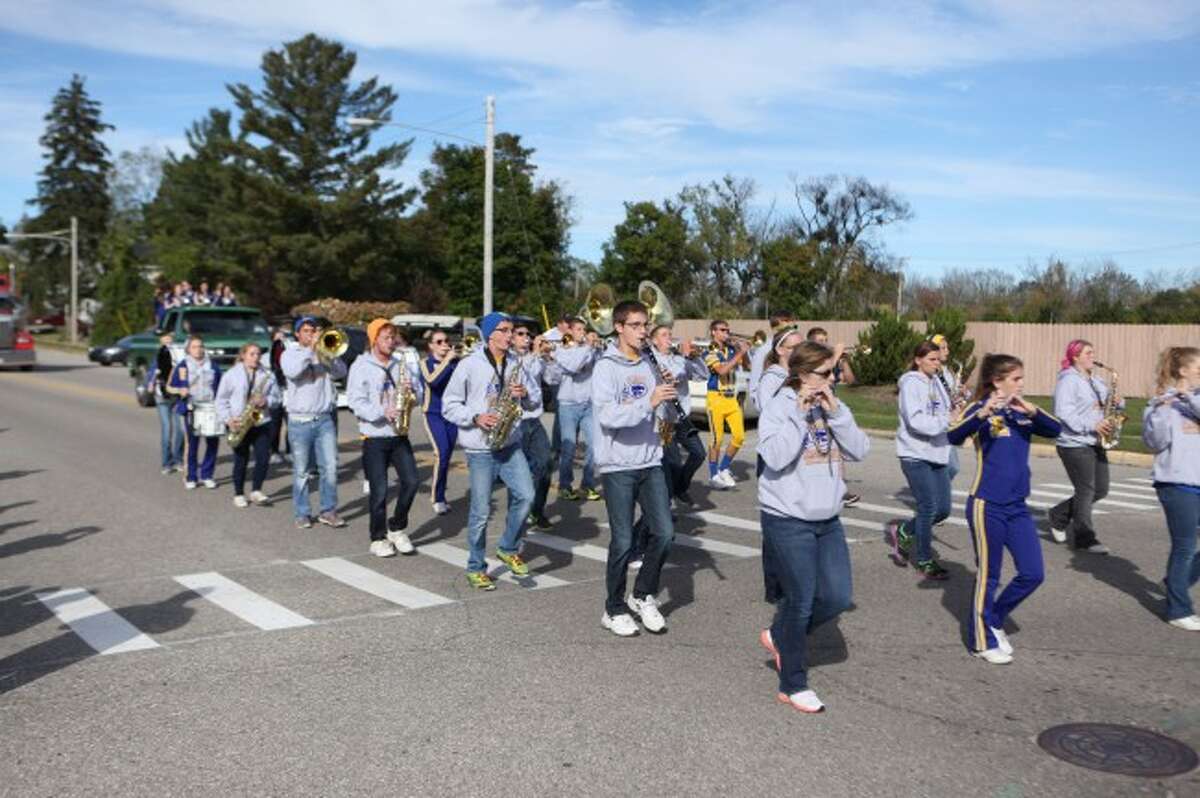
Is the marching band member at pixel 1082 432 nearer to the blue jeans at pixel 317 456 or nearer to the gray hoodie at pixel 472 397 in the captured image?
the gray hoodie at pixel 472 397

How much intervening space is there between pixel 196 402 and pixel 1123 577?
33.3ft

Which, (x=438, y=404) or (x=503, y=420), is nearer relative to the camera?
(x=503, y=420)

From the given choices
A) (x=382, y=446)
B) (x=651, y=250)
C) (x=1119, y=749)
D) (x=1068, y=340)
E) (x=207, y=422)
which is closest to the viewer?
(x=1119, y=749)

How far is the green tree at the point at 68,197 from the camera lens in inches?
3674

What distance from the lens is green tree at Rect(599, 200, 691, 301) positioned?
51969mm

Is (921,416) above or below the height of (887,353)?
below

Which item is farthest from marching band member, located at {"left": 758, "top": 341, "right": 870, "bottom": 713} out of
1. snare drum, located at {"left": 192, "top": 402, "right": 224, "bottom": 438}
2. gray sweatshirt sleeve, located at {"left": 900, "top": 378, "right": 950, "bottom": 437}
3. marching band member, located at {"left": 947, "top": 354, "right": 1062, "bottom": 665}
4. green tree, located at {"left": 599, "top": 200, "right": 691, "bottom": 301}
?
green tree, located at {"left": 599, "top": 200, "right": 691, "bottom": 301}

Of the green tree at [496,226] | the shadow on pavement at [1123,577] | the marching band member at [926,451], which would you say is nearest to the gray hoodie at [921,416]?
the marching band member at [926,451]

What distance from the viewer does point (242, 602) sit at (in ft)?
24.5

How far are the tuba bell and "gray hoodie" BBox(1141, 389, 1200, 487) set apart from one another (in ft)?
22.8

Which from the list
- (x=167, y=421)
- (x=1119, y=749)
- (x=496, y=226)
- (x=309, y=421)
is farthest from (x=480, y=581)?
(x=496, y=226)

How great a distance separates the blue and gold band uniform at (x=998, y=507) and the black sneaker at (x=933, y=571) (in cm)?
188

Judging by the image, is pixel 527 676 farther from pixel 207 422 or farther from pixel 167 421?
pixel 167 421

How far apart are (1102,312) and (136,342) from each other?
92.4ft
